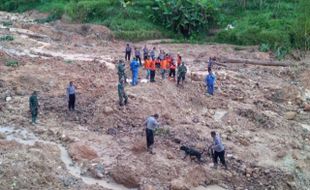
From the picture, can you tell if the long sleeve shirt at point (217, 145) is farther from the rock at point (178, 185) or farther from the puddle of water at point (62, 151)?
the puddle of water at point (62, 151)

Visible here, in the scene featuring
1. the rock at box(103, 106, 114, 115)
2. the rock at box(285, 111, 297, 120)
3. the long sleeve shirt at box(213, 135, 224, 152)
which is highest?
the rock at box(103, 106, 114, 115)

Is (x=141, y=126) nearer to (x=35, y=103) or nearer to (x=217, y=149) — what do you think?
(x=217, y=149)

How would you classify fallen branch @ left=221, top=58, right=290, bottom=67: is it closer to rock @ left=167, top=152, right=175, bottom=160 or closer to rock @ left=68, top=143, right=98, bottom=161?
rock @ left=167, top=152, right=175, bottom=160

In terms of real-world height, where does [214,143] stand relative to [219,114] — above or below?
above

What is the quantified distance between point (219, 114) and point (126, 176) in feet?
20.2

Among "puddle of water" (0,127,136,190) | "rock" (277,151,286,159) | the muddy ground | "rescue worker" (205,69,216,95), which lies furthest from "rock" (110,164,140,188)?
"rescue worker" (205,69,216,95)

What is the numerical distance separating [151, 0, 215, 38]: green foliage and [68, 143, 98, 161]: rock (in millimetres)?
17109

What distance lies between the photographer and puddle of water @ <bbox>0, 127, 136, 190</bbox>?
13.4m

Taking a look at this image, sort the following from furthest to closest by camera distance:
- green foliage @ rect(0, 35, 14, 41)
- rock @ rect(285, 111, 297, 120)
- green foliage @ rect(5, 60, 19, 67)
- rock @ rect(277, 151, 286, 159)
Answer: green foliage @ rect(0, 35, 14, 41), green foliage @ rect(5, 60, 19, 67), rock @ rect(285, 111, 297, 120), rock @ rect(277, 151, 286, 159)

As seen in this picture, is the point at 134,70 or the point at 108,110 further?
the point at 134,70

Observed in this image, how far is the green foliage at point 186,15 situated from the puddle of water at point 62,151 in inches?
657

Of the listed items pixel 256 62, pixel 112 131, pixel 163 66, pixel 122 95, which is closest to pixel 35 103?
pixel 112 131

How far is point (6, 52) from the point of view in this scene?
940 inches

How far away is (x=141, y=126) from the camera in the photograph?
53.4ft
